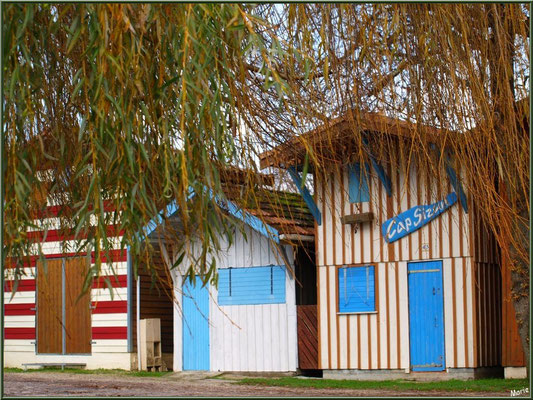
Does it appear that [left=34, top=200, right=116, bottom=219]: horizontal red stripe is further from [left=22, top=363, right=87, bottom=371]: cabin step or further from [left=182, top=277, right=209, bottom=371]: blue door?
[left=22, top=363, right=87, bottom=371]: cabin step

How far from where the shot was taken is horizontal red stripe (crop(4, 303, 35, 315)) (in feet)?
69.3

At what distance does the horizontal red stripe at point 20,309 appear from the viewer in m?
21.1

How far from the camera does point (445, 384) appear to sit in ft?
46.0

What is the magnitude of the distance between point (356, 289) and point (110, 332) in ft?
20.4

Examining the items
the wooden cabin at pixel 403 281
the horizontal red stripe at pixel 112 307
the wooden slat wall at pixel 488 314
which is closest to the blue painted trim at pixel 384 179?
the wooden cabin at pixel 403 281

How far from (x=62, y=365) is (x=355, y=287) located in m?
7.70

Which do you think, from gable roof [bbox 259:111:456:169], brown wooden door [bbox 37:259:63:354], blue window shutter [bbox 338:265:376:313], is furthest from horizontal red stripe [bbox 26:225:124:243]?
brown wooden door [bbox 37:259:63:354]

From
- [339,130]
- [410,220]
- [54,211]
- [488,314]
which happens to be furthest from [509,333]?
[54,211]

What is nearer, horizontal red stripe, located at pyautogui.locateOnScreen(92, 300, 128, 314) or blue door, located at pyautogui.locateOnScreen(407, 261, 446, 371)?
blue door, located at pyautogui.locateOnScreen(407, 261, 446, 371)

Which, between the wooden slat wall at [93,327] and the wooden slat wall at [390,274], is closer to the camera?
the wooden slat wall at [390,274]

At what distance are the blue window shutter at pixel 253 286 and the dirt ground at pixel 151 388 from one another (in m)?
1.73

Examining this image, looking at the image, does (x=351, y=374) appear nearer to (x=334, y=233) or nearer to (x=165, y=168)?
(x=334, y=233)

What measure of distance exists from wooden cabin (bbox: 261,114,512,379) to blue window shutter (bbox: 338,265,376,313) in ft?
0.06

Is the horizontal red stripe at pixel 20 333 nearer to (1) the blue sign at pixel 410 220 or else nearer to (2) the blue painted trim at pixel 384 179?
(1) the blue sign at pixel 410 220
